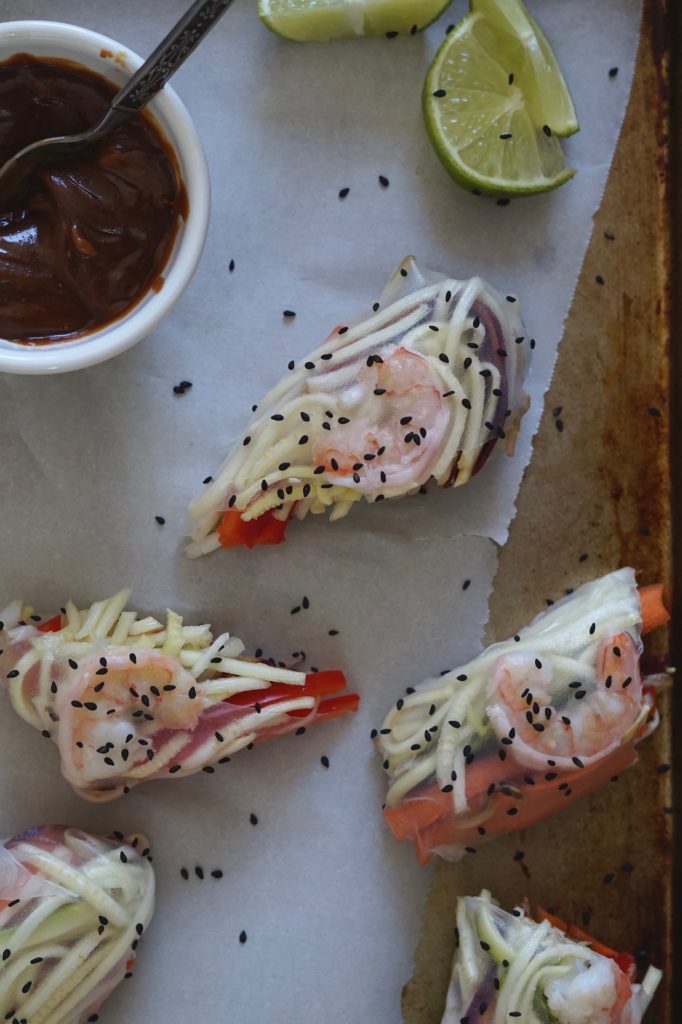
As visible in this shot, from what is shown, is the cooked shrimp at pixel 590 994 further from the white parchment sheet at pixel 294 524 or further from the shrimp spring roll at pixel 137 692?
the shrimp spring roll at pixel 137 692

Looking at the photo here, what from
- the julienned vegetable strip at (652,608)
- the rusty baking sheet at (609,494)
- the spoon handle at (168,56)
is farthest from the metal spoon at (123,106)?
the julienned vegetable strip at (652,608)

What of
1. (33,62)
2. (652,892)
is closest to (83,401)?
(33,62)

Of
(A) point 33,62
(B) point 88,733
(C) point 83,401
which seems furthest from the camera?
(C) point 83,401

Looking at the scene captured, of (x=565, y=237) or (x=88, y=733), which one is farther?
(x=565, y=237)

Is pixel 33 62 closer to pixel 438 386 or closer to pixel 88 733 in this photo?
pixel 438 386

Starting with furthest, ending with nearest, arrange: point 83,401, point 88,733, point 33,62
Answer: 1. point 83,401
2. point 88,733
3. point 33,62

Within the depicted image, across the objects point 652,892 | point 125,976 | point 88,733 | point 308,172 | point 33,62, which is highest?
point 33,62

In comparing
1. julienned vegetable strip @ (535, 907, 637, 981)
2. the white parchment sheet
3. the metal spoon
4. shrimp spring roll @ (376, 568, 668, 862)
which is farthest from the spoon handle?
julienned vegetable strip @ (535, 907, 637, 981)

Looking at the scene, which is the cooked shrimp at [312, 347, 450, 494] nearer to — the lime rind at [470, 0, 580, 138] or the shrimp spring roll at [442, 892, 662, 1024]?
the lime rind at [470, 0, 580, 138]
